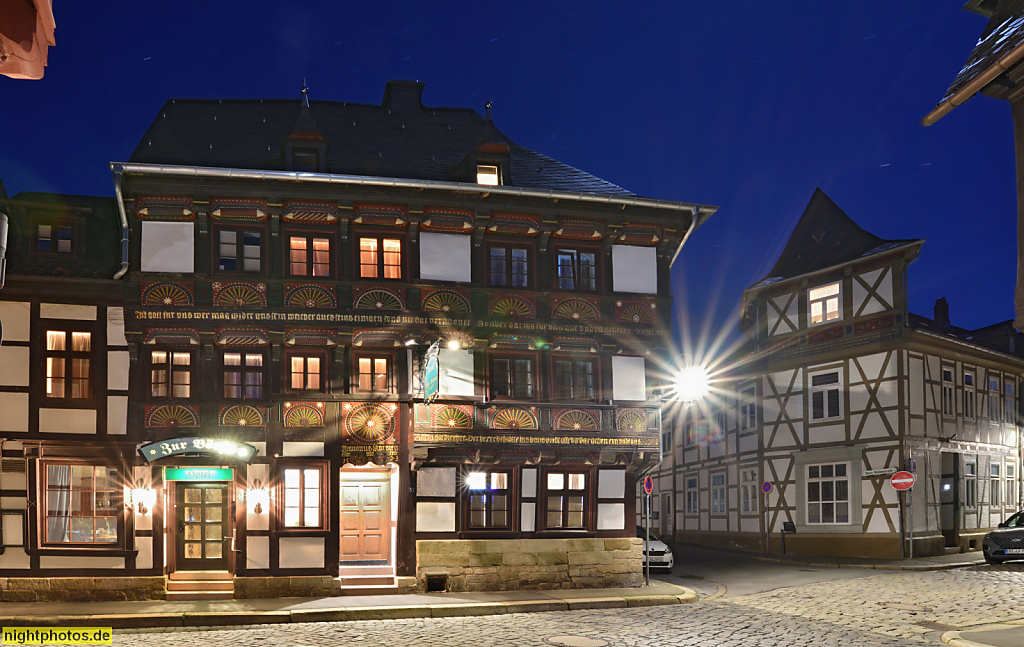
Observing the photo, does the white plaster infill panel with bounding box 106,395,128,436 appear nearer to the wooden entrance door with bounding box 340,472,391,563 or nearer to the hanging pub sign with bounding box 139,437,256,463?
the hanging pub sign with bounding box 139,437,256,463

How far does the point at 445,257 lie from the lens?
70.1 feet

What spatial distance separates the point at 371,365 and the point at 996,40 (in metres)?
13.6

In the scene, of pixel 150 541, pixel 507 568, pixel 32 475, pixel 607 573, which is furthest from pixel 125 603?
pixel 607 573

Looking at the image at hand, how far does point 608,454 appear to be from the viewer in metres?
21.6

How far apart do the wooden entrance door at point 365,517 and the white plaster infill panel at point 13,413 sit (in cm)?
736

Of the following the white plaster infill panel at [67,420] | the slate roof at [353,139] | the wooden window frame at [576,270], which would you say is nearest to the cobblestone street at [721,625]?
the white plaster infill panel at [67,420]

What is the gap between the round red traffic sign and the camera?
87.5 ft

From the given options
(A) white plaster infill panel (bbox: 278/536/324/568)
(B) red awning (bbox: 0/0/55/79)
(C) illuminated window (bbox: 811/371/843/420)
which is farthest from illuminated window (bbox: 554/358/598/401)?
(B) red awning (bbox: 0/0/55/79)

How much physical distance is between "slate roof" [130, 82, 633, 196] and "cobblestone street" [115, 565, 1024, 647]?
9.72m

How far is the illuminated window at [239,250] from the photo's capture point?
Answer: 20453mm

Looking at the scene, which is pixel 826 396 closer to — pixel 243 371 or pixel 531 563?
pixel 531 563

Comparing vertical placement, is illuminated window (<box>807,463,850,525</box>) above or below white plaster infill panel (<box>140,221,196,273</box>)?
below

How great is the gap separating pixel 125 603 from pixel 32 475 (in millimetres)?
3382

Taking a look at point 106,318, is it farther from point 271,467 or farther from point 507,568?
point 507,568
